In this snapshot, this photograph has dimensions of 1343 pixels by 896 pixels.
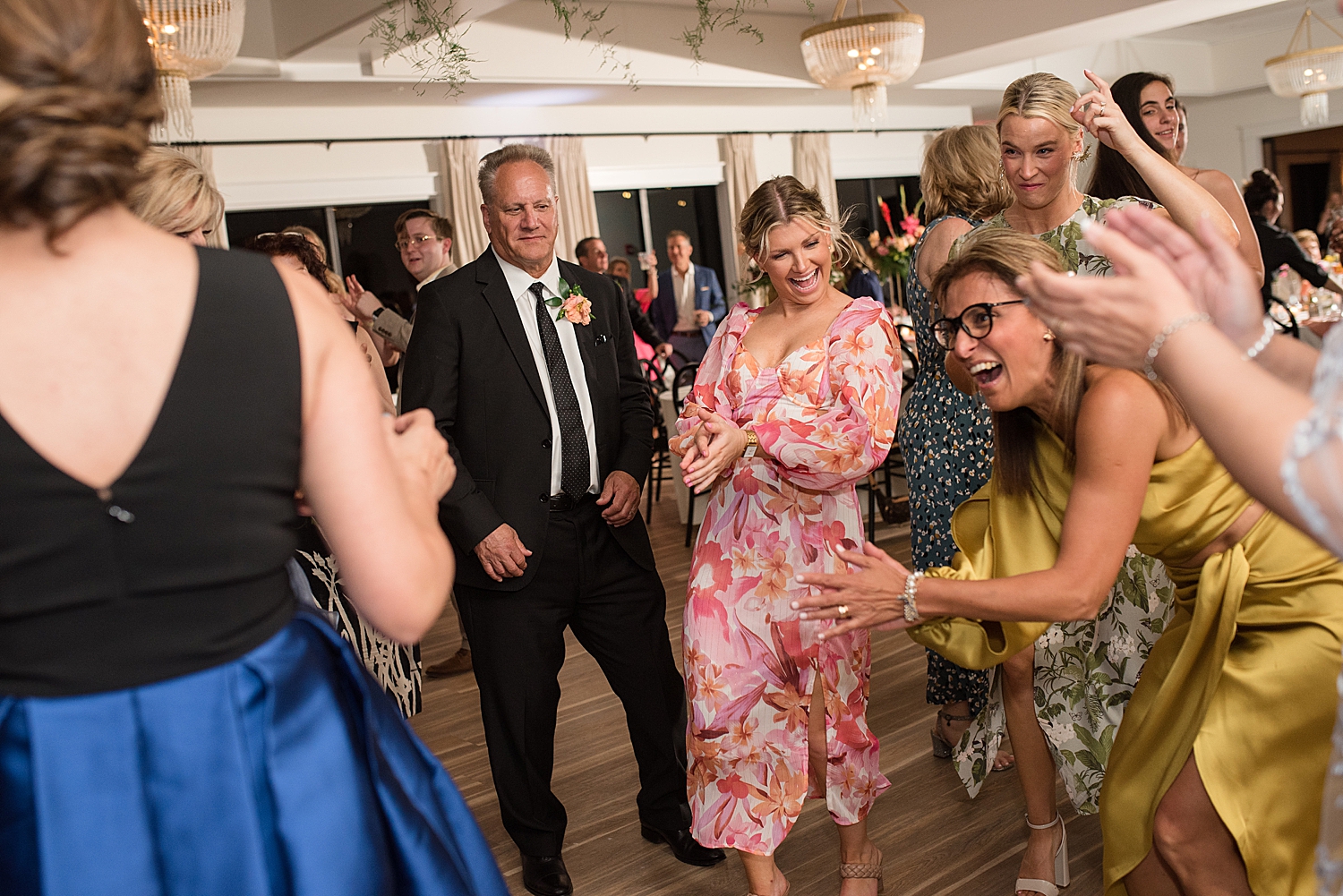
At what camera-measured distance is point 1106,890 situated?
6.40 feet

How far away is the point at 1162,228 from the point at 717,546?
1.56 m

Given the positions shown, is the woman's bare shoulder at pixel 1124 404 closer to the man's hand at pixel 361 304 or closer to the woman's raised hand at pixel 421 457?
the woman's raised hand at pixel 421 457

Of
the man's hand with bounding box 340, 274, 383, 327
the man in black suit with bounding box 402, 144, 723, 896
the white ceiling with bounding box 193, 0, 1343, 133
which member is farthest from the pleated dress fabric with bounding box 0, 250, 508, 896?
the white ceiling with bounding box 193, 0, 1343, 133

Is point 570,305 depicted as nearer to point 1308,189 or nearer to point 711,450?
point 711,450

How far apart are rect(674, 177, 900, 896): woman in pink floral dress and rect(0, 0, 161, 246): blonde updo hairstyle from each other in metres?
1.59

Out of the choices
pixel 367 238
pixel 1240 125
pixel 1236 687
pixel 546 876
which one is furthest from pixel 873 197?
pixel 1236 687

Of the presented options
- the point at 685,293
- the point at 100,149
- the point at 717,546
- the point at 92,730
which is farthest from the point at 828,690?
the point at 685,293

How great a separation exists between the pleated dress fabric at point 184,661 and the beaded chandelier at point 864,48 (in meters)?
6.83

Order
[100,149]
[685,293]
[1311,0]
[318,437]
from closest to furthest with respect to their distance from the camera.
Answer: [100,149] → [318,437] → [685,293] → [1311,0]

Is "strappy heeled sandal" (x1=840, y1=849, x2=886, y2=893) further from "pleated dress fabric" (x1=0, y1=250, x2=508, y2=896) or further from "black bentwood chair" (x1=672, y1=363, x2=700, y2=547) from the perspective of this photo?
"black bentwood chair" (x1=672, y1=363, x2=700, y2=547)

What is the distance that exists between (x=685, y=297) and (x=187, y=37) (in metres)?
5.84

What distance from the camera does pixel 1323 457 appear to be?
3.10 feet

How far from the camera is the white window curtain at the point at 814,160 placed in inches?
523

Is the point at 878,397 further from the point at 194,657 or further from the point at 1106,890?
the point at 194,657
